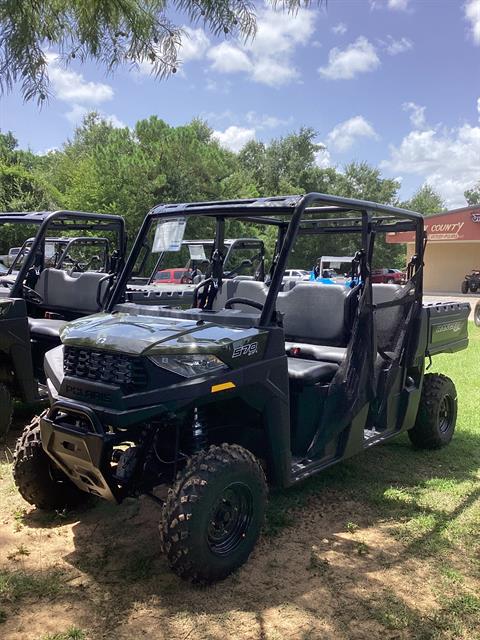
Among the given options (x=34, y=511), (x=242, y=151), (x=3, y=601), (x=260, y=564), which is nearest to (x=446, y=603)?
(x=260, y=564)

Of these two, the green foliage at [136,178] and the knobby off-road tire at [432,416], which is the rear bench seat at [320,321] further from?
the green foliage at [136,178]

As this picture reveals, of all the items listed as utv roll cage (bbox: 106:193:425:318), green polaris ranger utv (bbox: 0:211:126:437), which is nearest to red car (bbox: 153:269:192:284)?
green polaris ranger utv (bbox: 0:211:126:437)

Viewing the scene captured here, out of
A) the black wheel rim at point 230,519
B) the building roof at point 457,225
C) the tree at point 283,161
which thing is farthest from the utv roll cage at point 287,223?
the tree at point 283,161

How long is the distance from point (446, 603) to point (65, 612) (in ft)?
6.09

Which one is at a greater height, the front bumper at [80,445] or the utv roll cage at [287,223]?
the utv roll cage at [287,223]

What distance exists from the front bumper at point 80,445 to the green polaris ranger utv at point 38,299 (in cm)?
214

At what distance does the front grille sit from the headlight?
11cm

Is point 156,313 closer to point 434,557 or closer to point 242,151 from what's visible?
point 434,557

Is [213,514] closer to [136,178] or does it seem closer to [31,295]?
[31,295]

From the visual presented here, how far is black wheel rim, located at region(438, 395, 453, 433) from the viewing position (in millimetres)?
5500

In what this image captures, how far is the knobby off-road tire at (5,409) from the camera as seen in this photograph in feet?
16.7

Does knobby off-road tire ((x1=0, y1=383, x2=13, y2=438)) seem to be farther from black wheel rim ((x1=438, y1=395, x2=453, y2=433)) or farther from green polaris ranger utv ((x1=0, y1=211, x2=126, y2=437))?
black wheel rim ((x1=438, y1=395, x2=453, y2=433))

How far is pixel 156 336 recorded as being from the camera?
310 centimetres

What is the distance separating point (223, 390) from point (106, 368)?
1.99 feet
